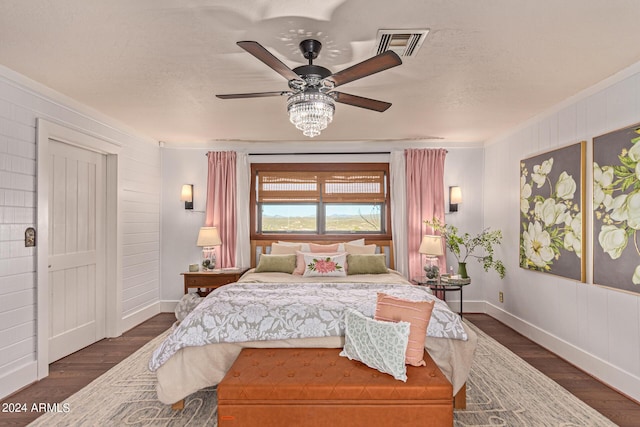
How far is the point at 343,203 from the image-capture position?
548 cm

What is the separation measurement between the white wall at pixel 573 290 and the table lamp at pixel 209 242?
3936 mm

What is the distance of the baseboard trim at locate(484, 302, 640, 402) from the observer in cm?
278

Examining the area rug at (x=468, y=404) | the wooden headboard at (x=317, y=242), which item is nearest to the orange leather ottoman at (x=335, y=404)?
the area rug at (x=468, y=404)

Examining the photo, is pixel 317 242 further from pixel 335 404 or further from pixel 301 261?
pixel 335 404

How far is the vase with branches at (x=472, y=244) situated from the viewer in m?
4.87

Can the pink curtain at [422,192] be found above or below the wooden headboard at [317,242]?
above

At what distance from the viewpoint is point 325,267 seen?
4281mm

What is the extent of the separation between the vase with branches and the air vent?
3.04 metres

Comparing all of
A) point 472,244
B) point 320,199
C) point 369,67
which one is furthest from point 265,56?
point 472,244

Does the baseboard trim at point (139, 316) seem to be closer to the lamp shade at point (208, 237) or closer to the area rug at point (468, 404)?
the lamp shade at point (208, 237)

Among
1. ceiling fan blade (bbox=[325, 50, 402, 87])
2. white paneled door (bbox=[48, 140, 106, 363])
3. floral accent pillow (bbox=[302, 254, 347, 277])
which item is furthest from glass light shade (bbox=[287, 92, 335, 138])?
white paneled door (bbox=[48, 140, 106, 363])

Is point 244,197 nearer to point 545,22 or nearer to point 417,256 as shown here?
point 417,256

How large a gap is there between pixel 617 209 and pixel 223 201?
14.9ft

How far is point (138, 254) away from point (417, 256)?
12.7 ft
